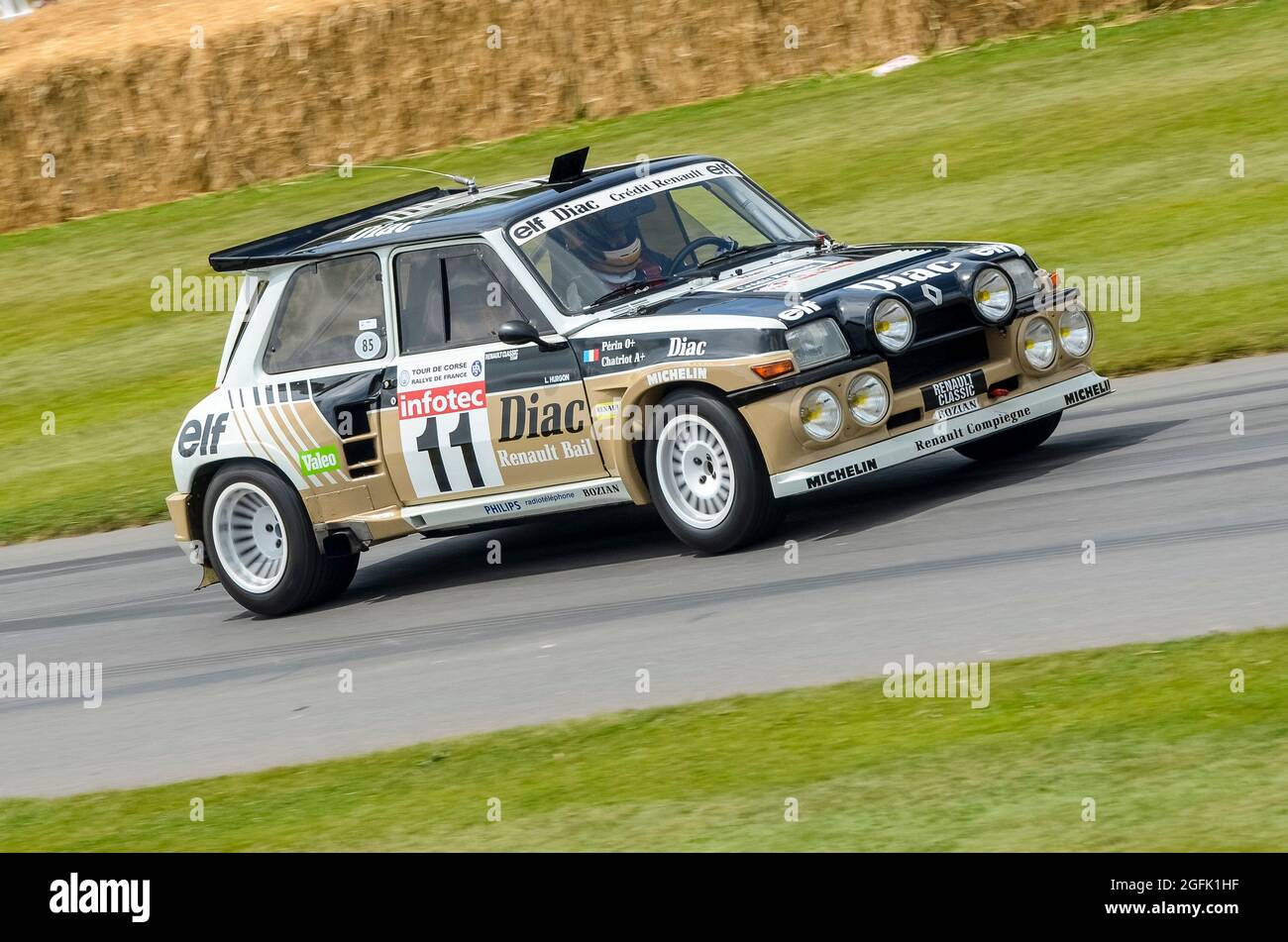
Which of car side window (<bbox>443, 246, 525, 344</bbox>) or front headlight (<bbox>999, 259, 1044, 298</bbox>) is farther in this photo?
car side window (<bbox>443, 246, 525, 344</bbox>)

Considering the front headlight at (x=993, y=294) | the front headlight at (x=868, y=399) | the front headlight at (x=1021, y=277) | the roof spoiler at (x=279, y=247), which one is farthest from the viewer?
the roof spoiler at (x=279, y=247)

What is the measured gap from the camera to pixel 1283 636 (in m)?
6.46

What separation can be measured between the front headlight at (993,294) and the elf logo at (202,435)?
13.4 ft

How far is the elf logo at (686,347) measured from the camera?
28.9ft

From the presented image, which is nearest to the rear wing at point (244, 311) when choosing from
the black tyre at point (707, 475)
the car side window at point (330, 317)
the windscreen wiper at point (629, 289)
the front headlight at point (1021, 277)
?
the car side window at point (330, 317)

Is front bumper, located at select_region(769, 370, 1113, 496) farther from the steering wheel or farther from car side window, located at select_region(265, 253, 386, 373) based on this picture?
car side window, located at select_region(265, 253, 386, 373)

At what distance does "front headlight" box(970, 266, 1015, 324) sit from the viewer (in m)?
9.20

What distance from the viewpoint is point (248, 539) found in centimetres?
1049

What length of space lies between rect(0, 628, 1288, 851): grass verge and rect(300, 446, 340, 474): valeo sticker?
2.98m

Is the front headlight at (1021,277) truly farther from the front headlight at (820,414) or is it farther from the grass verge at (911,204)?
the grass verge at (911,204)

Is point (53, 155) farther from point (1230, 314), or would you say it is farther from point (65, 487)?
point (1230, 314)

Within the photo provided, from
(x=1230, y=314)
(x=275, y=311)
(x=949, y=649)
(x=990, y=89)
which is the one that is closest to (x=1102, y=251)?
(x=1230, y=314)

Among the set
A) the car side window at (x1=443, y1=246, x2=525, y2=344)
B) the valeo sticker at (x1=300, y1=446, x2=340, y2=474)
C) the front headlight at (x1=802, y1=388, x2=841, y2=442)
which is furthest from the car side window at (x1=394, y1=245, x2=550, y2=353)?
the front headlight at (x1=802, y1=388, x2=841, y2=442)

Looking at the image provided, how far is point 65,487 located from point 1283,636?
11147mm
